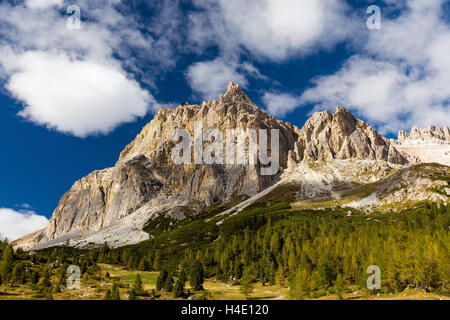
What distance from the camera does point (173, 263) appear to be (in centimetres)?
16538

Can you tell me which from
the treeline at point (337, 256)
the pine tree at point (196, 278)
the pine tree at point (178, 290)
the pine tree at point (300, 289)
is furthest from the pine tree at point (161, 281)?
the pine tree at point (300, 289)

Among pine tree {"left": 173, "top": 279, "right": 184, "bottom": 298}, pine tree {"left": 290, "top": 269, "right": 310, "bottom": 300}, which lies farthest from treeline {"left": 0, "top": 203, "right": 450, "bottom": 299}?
pine tree {"left": 290, "top": 269, "right": 310, "bottom": 300}

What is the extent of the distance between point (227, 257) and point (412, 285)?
78.8 m

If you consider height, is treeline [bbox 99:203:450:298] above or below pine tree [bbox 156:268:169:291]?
above

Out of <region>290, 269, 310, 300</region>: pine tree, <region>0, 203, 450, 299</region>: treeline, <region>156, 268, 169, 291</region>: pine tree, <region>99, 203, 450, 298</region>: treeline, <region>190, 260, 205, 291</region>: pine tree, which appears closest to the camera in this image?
<region>290, 269, 310, 300</region>: pine tree

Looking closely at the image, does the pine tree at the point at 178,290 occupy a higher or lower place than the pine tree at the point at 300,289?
lower

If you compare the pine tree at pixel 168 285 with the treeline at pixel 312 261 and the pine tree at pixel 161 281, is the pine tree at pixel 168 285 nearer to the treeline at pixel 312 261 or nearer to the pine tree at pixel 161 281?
the treeline at pixel 312 261

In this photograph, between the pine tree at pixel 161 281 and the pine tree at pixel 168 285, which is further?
the pine tree at pixel 161 281

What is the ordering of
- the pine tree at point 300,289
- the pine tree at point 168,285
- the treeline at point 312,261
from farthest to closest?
the pine tree at point 168,285 → the treeline at point 312,261 → the pine tree at point 300,289

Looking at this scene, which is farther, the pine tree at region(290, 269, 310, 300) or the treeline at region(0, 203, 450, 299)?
the treeline at region(0, 203, 450, 299)

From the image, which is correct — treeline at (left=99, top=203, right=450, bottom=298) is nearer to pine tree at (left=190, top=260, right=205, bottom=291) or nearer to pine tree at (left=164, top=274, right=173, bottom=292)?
pine tree at (left=164, top=274, right=173, bottom=292)
